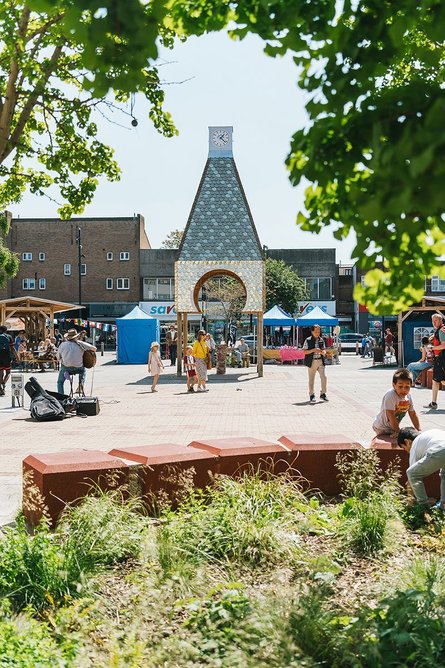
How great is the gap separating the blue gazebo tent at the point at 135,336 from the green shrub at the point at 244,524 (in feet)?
110

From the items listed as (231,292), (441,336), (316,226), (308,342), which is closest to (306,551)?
(316,226)

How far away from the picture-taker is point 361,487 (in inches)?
239

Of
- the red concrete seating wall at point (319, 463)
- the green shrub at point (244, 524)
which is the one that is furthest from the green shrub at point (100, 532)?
the red concrete seating wall at point (319, 463)

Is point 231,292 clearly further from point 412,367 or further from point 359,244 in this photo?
point 359,244

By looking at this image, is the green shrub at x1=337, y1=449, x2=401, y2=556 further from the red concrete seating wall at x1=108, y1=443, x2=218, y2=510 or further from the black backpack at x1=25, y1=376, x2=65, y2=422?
the black backpack at x1=25, y1=376, x2=65, y2=422

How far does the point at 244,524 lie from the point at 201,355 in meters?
15.5

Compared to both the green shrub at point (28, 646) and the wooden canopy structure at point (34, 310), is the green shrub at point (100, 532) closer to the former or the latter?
the green shrub at point (28, 646)

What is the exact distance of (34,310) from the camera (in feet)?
125

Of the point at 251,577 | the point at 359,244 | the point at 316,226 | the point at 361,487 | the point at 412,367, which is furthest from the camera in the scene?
the point at 412,367

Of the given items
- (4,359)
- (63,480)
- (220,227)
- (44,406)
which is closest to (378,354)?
(220,227)

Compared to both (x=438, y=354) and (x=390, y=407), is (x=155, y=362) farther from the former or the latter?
(x=390, y=407)

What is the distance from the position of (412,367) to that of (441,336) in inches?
272

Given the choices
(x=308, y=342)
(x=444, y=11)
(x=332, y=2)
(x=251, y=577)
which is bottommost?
(x=251, y=577)

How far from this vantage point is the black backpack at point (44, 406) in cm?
1395
